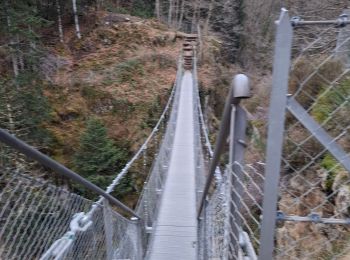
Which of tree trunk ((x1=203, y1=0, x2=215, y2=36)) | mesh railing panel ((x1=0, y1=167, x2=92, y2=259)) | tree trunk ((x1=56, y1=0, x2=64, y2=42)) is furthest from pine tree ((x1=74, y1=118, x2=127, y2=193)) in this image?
tree trunk ((x1=203, y1=0, x2=215, y2=36))

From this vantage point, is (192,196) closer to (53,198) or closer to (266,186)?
(53,198)

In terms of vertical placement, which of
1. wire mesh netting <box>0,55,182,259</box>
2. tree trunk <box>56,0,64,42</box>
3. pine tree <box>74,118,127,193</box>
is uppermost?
tree trunk <box>56,0,64,42</box>

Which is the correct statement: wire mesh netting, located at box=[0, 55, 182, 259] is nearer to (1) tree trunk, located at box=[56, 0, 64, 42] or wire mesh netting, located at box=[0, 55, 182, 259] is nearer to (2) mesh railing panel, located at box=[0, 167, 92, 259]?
(2) mesh railing panel, located at box=[0, 167, 92, 259]

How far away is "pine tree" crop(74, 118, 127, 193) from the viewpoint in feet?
19.9

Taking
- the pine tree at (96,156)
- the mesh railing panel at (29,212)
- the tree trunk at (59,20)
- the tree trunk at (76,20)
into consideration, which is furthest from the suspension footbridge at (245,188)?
the tree trunk at (76,20)

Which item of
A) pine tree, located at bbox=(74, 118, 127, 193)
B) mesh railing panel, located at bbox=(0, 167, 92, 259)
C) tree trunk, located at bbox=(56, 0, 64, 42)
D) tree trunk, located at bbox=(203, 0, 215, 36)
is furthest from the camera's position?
tree trunk, located at bbox=(203, 0, 215, 36)

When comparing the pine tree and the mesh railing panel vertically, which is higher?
the mesh railing panel

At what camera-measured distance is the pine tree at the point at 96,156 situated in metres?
6.08

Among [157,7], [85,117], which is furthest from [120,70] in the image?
[157,7]

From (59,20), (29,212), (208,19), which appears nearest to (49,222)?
(29,212)

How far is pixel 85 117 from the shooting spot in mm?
7855

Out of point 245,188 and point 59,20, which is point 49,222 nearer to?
point 245,188

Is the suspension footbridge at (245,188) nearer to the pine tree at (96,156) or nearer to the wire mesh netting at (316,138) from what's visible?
the wire mesh netting at (316,138)

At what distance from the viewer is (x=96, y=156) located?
20.2ft
